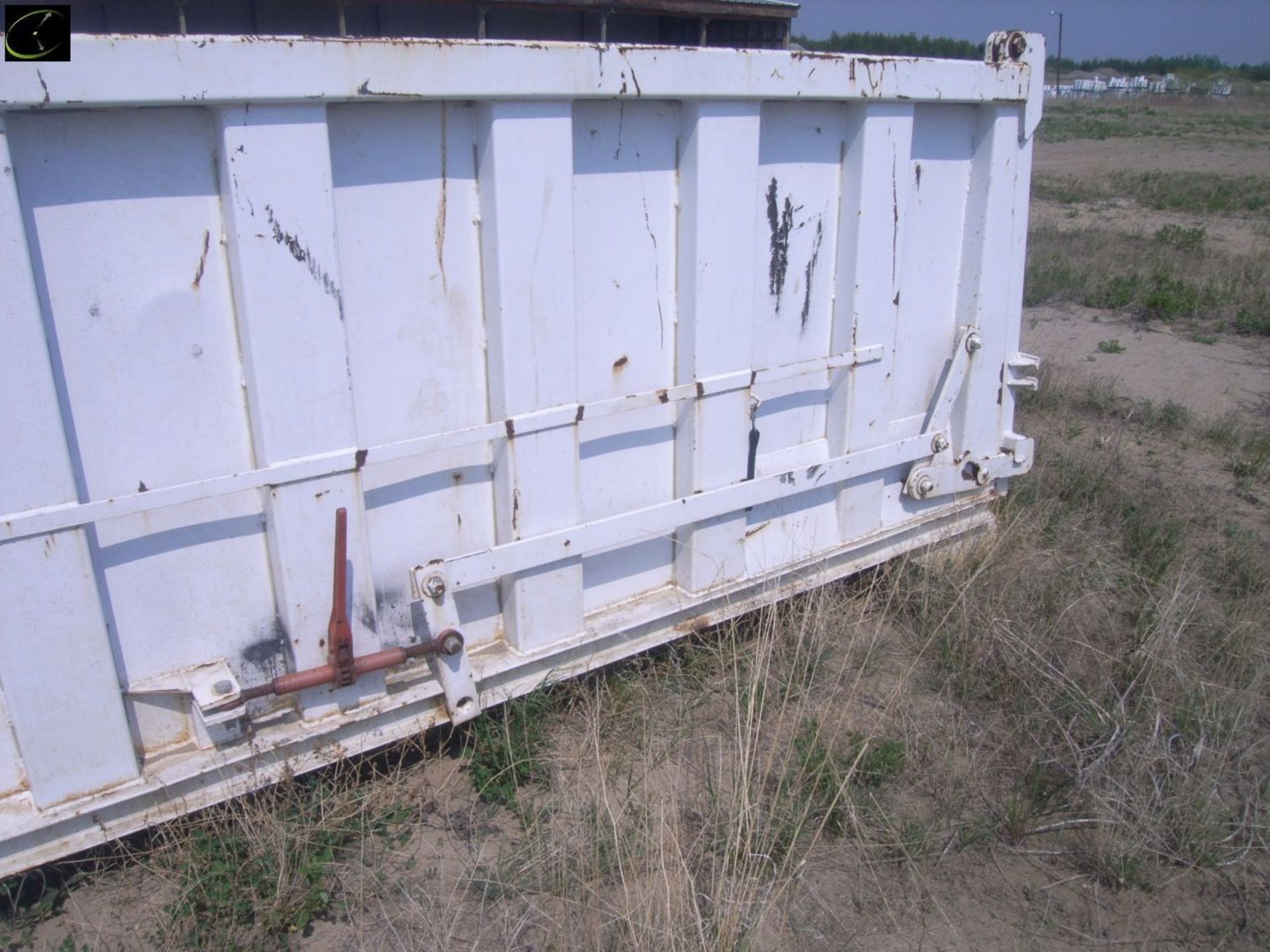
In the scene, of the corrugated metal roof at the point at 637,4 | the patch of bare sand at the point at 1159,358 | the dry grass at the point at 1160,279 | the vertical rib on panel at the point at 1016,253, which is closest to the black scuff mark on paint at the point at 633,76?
the vertical rib on panel at the point at 1016,253

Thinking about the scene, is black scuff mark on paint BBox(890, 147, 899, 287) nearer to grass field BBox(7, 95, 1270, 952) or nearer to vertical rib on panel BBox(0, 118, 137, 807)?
grass field BBox(7, 95, 1270, 952)

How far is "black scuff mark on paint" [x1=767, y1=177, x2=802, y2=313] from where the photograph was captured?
3.18 metres

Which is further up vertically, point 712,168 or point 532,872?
point 712,168

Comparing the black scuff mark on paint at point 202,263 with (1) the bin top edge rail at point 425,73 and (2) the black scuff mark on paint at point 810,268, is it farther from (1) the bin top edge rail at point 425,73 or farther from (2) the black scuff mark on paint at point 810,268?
(2) the black scuff mark on paint at point 810,268

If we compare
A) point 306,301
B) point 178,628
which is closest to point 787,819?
point 178,628

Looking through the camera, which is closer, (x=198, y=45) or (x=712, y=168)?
(x=198, y=45)

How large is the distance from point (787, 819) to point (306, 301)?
5.69 ft

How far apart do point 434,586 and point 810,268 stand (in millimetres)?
1617

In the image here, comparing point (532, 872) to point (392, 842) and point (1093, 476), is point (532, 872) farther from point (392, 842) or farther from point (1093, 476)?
point (1093, 476)

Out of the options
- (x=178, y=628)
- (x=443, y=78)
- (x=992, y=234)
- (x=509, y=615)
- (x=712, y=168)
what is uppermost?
(x=443, y=78)

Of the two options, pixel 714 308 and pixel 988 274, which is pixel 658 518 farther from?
pixel 988 274

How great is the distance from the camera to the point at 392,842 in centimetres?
262

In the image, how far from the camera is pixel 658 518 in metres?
3.05

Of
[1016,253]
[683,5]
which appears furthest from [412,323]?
[683,5]
